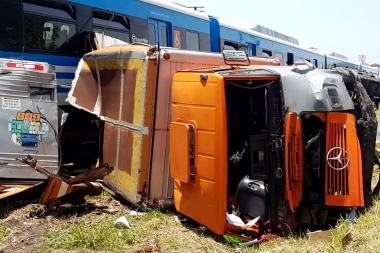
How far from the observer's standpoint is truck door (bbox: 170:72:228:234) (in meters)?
4.12

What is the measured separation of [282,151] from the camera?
13.3 ft

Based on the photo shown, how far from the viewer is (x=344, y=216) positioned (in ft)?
14.1

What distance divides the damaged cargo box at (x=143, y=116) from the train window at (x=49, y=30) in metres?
1.66

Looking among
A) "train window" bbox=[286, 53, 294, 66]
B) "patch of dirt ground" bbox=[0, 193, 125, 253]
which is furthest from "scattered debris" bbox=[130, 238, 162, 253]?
"train window" bbox=[286, 53, 294, 66]

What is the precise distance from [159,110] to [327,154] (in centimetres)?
191

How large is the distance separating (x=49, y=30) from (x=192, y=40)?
4550mm

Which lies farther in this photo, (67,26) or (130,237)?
(67,26)

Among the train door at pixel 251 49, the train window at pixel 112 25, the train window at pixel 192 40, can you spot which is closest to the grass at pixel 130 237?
the train window at pixel 112 25

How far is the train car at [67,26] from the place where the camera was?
6.46 meters

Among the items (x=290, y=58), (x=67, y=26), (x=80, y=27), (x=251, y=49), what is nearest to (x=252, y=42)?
(x=251, y=49)

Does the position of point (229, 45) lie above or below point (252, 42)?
below

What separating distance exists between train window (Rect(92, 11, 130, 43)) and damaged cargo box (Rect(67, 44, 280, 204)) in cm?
235

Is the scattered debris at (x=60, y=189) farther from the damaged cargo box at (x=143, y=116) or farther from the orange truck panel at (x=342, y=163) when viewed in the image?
the orange truck panel at (x=342, y=163)

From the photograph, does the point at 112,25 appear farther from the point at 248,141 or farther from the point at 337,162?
the point at 337,162
